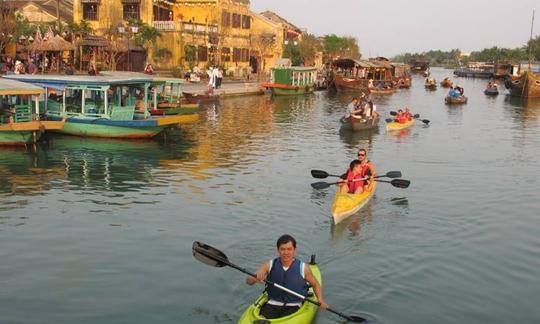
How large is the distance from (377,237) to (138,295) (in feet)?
19.4

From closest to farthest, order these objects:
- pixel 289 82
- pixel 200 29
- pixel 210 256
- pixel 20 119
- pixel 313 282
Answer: pixel 313 282 → pixel 210 256 → pixel 20 119 → pixel 289 82 → pixel 200 29

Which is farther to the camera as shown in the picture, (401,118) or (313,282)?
(401,118)

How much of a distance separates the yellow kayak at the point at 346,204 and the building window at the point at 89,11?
41.9 meters

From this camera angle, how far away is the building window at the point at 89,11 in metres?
52.0

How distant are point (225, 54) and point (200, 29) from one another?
5.62m

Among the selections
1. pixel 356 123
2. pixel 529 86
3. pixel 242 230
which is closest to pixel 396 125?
pixel 356 123

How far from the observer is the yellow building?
51750 millimetres

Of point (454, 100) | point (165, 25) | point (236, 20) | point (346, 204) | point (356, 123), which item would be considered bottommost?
point (346, 204)

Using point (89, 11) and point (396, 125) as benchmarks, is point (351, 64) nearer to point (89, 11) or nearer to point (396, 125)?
point (89, 11)

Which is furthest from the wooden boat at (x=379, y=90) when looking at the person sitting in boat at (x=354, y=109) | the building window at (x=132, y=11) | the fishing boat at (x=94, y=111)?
the fishing boat at (x=94, y=111)

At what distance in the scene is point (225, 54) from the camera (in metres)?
60.3

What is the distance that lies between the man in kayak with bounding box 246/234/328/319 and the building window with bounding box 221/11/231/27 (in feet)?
172

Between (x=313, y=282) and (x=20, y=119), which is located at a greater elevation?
(x=20, y=119)

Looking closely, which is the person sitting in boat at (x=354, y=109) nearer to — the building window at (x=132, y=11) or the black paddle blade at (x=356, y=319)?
the black paddle blade at (x=356, y=319)
